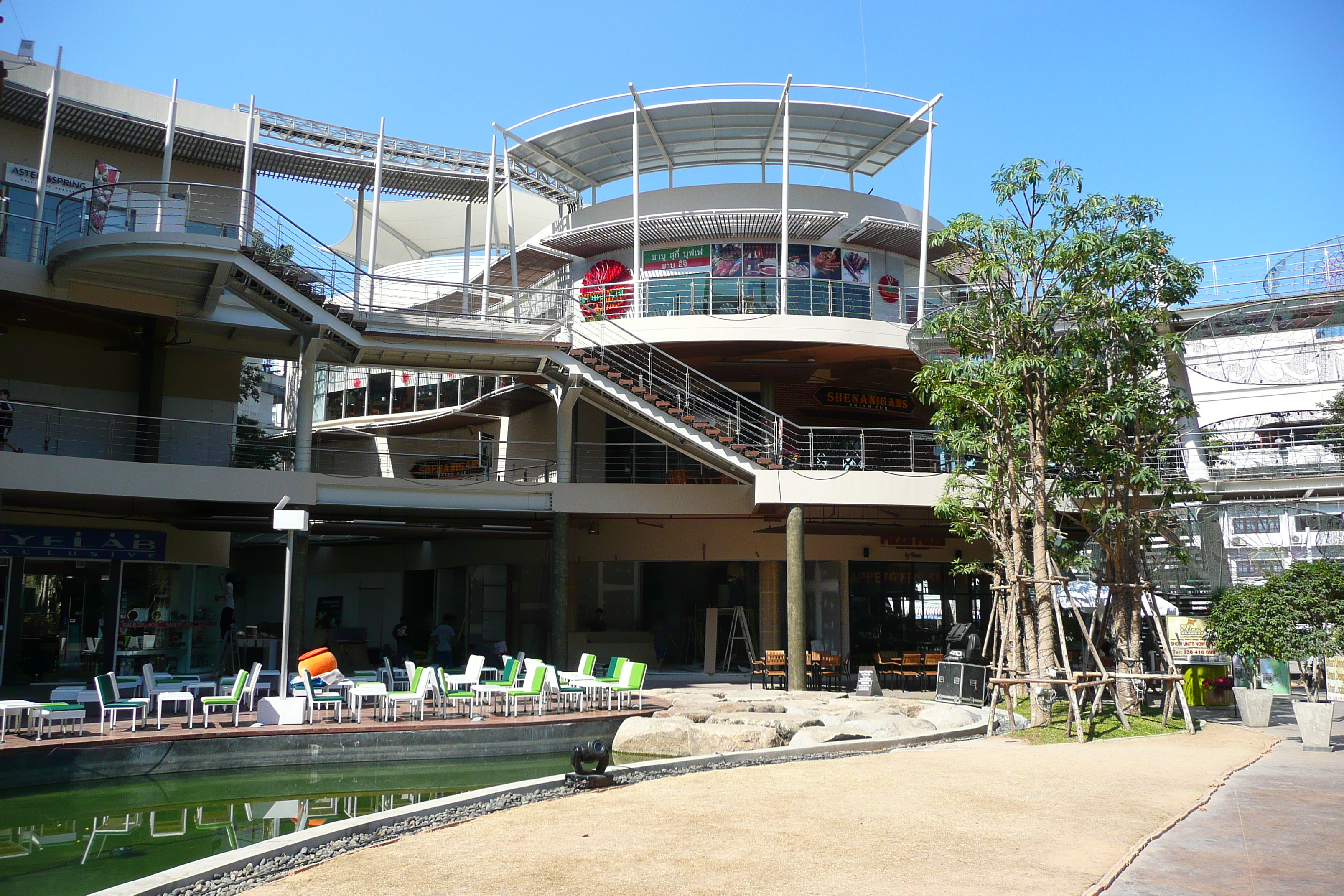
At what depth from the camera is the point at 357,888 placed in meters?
6.20

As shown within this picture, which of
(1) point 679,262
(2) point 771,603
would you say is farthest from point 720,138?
(2) point 771,603

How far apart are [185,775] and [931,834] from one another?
29.5ft

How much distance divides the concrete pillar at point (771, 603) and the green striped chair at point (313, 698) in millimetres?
11411

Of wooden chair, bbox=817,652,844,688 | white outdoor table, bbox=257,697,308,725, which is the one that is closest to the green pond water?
white outdoor table, bbox=257,697,308,725

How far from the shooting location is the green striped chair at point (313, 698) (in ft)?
44.1

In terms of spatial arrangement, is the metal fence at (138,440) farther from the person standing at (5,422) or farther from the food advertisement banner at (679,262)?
the food advertisement banner at (679,262)

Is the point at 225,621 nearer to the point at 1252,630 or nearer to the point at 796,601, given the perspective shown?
the point at 796,601

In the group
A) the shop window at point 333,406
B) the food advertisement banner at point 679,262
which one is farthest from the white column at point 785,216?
the shop window at point 333,406

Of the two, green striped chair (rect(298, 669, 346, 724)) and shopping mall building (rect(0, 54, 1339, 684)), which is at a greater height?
shopping mall building (rect(0, 54, 1339, 684))

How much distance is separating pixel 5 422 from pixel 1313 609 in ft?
67.4

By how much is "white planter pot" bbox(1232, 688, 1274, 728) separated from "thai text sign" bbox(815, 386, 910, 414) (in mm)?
12801

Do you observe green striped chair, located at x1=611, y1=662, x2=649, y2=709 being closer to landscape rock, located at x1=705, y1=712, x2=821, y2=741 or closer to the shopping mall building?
landscape rock, located at x1=705, y1=712, x2=821, y2=741

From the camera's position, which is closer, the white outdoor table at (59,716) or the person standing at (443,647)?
the white outdoor table at (59,716)

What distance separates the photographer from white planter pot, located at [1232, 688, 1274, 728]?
14.1 m
